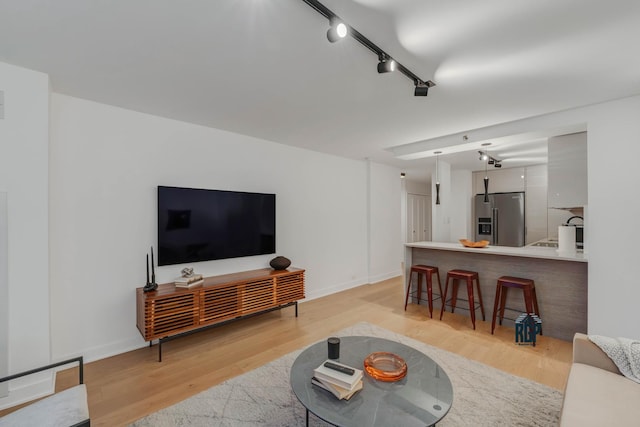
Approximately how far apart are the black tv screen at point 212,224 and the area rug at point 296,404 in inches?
59.2

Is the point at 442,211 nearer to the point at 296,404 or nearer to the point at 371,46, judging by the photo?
the point at 371,46

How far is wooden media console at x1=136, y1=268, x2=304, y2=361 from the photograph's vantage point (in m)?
2.76

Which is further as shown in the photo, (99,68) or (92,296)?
(92,296)

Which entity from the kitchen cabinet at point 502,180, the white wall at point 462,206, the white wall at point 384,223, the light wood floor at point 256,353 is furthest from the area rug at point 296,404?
the kitchen cabinet at point 502,180

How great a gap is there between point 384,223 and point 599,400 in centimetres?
469

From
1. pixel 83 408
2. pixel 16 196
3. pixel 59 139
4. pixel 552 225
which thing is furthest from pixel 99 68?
pixel 552 225

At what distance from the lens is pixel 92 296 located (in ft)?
9.19

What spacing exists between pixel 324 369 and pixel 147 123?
3.01 m

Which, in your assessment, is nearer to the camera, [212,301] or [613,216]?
[613,216]

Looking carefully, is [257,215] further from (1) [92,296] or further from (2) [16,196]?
(2) [16,196]

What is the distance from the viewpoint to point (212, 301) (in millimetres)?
3109

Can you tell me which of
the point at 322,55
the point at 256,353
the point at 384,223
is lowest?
the point at 256,353

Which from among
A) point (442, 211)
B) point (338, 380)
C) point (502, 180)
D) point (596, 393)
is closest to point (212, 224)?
point (338, 380)

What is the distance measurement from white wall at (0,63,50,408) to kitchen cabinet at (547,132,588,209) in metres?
5.16
